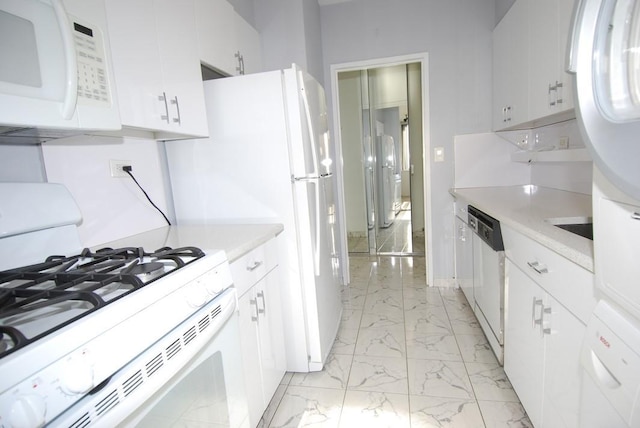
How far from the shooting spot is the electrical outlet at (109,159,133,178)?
1.48 m

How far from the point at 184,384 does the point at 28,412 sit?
41 cm

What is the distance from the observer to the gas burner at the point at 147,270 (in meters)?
0.84

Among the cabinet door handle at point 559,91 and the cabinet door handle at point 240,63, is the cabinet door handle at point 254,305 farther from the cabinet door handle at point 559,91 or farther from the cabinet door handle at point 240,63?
the cabinet door handle at point 559,91

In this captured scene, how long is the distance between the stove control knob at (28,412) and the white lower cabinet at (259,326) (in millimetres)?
740

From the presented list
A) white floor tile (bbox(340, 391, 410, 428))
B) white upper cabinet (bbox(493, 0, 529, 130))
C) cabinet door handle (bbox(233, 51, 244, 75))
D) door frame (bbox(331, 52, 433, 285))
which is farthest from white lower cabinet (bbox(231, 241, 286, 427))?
white upper cabinet (bbox(493, 0, 529, 130))

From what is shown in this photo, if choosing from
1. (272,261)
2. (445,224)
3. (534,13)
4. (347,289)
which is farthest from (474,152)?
(272,261)

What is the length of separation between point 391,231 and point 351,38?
319 centimetres

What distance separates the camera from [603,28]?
0.69 m

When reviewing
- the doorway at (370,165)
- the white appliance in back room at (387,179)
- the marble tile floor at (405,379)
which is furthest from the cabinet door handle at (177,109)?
the white appliance in back room at (387,179)

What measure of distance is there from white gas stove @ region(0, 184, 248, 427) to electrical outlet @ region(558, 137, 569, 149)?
7.20ft

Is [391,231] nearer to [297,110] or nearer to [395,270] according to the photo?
[395,270]

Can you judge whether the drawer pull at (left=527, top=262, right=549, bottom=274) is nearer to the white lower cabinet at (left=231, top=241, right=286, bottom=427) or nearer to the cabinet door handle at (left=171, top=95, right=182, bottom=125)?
the white lower cabinet at (left=231, top=241, right=286, bottom=427)

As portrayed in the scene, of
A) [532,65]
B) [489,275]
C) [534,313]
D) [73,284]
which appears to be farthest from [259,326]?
[532,65]

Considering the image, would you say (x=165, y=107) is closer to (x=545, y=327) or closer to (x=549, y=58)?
(x=545, y=327)
